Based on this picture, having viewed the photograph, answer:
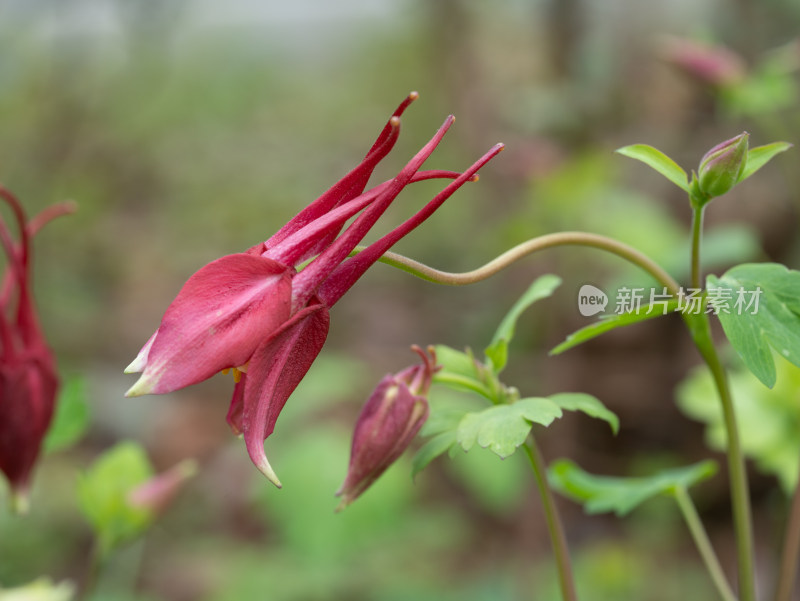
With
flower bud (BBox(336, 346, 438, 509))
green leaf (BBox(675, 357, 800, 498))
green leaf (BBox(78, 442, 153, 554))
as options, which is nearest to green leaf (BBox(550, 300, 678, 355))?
flower bud (BBox(336, 346, 438, 509))

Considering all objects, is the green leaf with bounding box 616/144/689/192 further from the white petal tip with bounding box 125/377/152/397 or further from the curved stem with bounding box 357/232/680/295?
the white petal tip with bounding box 125/377/152/397

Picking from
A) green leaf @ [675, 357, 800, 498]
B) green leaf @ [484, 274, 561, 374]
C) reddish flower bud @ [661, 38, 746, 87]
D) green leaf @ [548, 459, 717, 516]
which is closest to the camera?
green leaf @ [484, 274, 561, 374]

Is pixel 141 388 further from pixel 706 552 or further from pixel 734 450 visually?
pixel 706 552

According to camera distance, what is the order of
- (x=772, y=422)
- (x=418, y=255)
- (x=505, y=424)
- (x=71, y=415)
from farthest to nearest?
(x=418, y=255) < (x=772, y=422) < (x=71, y=415) < (x=505, y=424)

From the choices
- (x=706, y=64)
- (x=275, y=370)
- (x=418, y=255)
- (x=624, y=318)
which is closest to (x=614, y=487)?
(x=624, y=318)

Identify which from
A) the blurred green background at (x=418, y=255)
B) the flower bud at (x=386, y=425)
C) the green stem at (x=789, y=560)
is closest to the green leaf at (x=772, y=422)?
the blurred green background at (x=418, y=255)

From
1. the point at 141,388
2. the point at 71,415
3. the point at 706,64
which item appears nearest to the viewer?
the point at 141,388

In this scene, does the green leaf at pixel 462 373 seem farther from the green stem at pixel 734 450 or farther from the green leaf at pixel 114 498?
the green leaf at pixel 114 498

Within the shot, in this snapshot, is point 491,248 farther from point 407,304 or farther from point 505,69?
point 505,69
